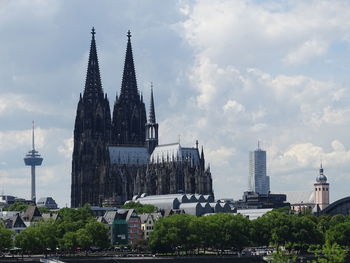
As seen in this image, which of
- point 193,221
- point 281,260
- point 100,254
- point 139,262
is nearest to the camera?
point 281,260

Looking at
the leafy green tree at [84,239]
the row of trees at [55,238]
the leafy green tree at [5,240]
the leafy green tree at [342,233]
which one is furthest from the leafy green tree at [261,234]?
the leafy green tree at [5,240]

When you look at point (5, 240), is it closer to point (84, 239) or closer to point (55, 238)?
point (55, 238)

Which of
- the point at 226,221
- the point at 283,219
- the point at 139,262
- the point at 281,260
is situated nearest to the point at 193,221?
the point at 226,221

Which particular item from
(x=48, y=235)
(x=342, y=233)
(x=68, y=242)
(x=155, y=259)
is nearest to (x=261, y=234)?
(x=342, y=233)

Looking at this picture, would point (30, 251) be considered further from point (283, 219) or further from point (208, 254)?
point (283, 219)

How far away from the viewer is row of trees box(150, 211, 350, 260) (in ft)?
558

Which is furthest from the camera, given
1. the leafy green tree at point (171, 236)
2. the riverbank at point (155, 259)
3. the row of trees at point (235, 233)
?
the row of trees at point (235, 233)

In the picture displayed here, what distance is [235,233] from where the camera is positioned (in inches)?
6983

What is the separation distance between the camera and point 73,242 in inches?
6462

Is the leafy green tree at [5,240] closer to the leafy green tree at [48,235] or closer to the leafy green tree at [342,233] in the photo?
the leafy green tree at [48,235]

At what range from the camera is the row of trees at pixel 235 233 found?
6693 inches

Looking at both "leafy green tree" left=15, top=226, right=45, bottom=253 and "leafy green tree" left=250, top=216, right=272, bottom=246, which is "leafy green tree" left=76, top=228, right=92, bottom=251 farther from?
"leafy green tree" left=250, top=216, right=272, bottom=246

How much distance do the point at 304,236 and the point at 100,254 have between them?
39.0 m

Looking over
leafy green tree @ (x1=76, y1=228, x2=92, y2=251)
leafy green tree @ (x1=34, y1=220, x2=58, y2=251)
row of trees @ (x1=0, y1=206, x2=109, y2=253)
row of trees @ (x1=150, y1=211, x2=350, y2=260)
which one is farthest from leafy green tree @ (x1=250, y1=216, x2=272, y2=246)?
leafy green tree @ (x1=34, y1=220, x2=58, y2=251)
